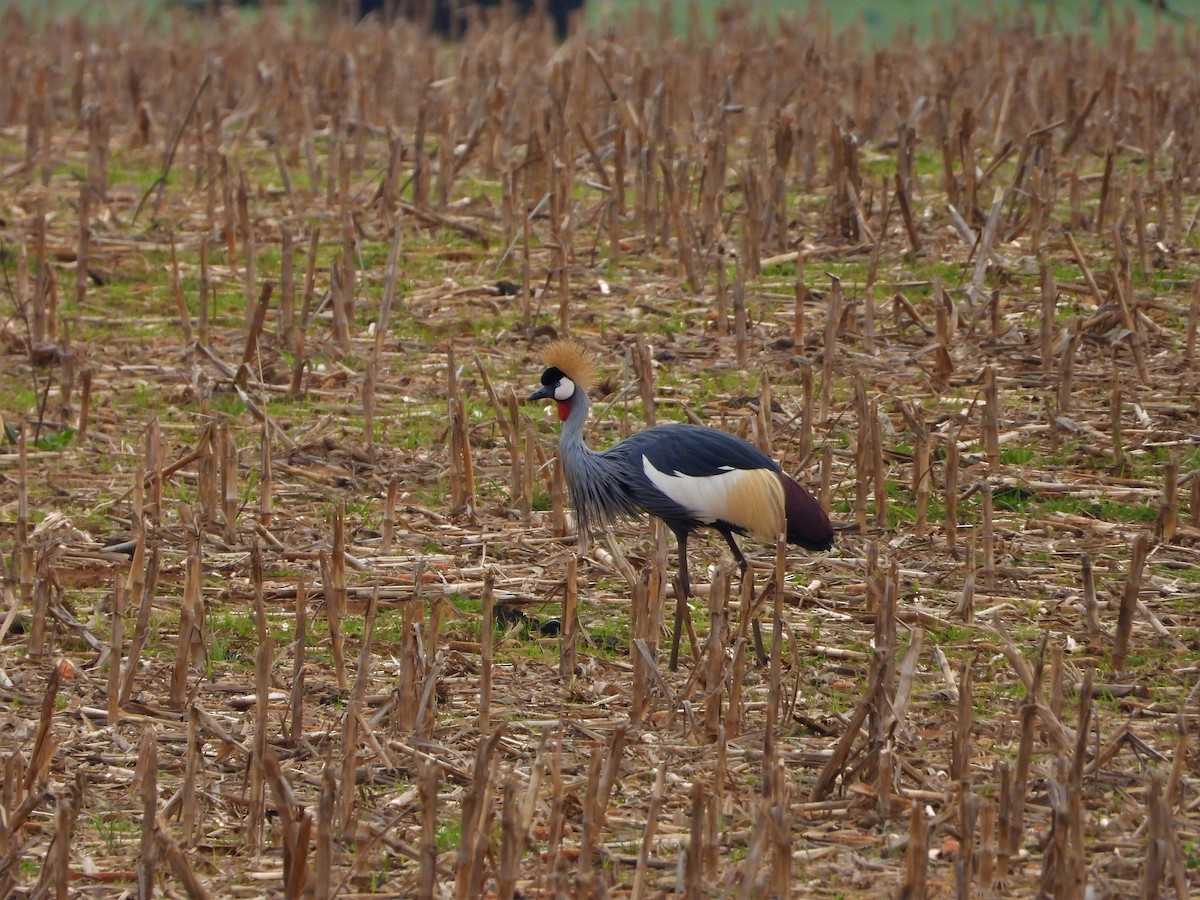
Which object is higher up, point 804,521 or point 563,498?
point 804,521

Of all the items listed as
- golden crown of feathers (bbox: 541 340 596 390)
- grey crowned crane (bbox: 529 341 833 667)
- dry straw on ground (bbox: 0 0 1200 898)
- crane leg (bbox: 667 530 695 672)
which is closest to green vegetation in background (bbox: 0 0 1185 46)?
dry straw on ground (bbox: 0 0 1200 898)

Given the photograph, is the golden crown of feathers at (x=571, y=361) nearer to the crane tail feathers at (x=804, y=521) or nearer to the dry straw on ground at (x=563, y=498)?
the dry straw on ground at (x=563, y=498)

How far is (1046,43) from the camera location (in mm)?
15570

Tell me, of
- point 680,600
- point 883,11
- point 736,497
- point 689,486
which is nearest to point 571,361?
point 689,486

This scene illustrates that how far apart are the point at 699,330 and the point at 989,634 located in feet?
12.3

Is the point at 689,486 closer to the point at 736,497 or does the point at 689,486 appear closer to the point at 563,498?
the point at 736,497

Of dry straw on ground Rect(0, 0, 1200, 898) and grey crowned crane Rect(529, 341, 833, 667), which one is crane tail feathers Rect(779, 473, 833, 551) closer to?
grey crowned crane Rect(529, 341, 833, 667)

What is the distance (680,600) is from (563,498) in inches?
54.2

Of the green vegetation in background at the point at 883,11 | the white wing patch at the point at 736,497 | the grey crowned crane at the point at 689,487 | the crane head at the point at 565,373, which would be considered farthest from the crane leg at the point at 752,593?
the green vegetation in background at the point at 883,11

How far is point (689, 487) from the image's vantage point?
6207 mm

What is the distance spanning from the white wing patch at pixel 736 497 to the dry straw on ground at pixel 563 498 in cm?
23

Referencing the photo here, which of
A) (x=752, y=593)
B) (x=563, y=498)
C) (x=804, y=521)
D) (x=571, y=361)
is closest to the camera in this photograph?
(x=752, y=593)

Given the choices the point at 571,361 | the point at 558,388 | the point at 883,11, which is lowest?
the point at 558,388

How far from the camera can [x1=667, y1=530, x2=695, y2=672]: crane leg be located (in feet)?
19.5
